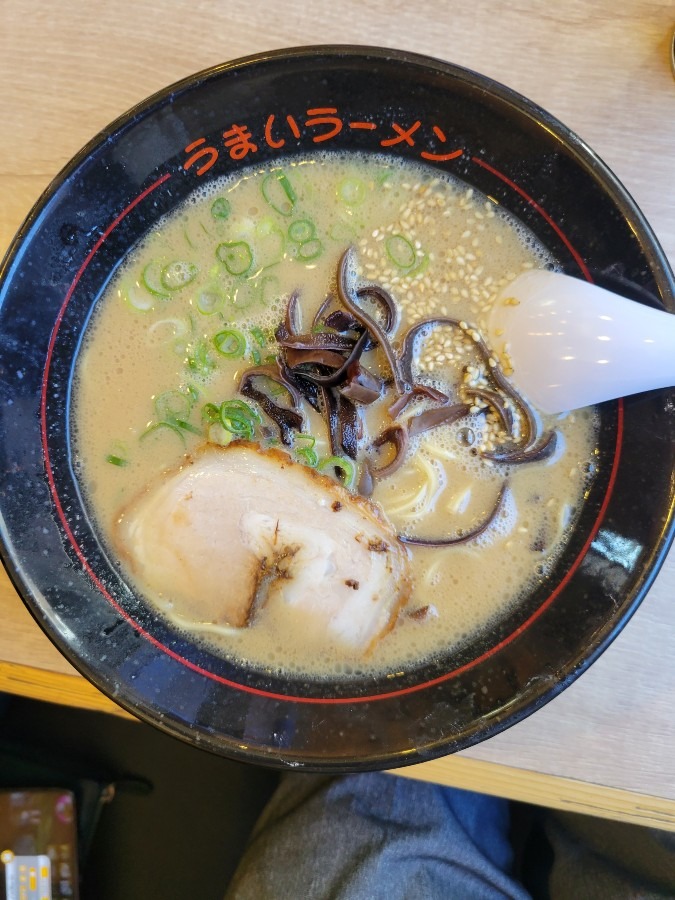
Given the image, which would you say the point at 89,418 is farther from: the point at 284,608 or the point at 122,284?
the point at 284,608

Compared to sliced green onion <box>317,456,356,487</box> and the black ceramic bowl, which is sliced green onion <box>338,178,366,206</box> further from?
sliced green onion <box>317,456,356,487</box>

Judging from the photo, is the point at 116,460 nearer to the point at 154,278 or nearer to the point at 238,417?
the point at 238,417

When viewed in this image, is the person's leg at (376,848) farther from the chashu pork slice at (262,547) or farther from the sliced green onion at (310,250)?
the sliced green onion at (310,250)

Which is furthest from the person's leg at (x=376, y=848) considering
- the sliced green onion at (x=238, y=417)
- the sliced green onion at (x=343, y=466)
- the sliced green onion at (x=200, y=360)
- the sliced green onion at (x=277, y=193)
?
the sliced green onion at (x=277, y=193)

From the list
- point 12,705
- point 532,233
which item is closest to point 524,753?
point 532,233

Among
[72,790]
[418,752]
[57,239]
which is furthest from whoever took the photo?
[72,790]

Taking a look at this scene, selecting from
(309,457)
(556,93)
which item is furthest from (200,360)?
(556,93)
